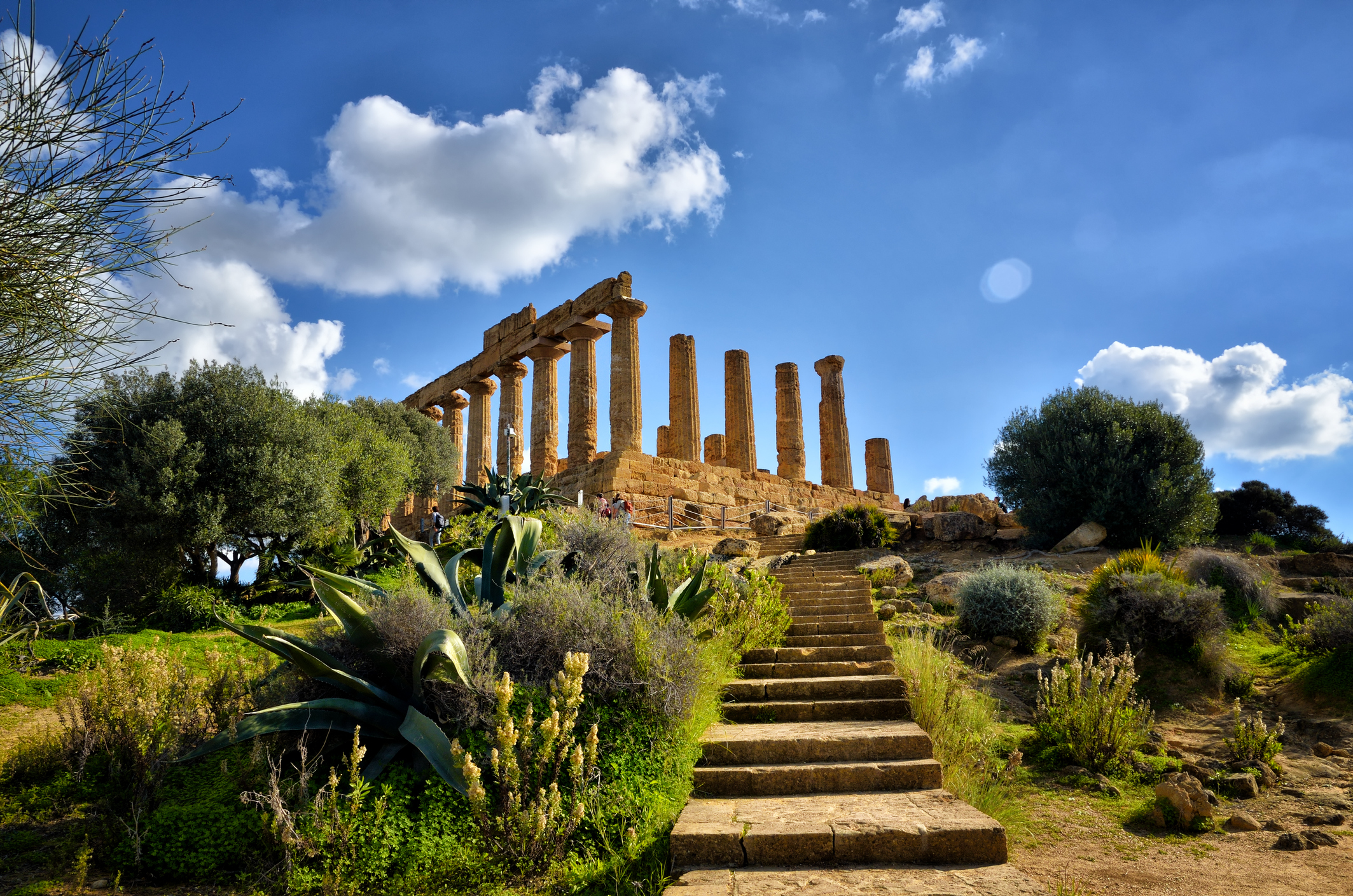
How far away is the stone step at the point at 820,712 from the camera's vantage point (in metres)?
7.03

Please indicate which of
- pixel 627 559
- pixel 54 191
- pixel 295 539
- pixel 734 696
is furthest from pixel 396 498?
pixel 54 191

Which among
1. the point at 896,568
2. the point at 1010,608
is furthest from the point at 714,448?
the point at 1010,608

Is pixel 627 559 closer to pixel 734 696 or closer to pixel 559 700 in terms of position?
pixel 734 696

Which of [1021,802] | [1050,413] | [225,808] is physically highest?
[1050,413]

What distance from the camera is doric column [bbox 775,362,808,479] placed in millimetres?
29250

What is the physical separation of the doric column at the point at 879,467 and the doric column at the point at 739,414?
7.69m

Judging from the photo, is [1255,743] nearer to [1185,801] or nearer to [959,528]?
[1185,801]

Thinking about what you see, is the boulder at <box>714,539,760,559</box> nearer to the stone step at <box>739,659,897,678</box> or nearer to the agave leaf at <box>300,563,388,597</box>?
the stone step at <box>739,659,897,678</box>

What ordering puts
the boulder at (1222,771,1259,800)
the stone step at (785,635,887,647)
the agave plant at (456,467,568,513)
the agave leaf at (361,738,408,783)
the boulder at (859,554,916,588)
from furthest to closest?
the boulder at (859,554,916,588) → the agave plant at (456,467,568,513) → the stone step at (785,635,887,647) → the boulder at (1222,771,1259,800) → the agave leaf at (361,738,408,783)

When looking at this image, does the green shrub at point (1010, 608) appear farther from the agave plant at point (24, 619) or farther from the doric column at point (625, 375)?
the doric column at point (625, 375)

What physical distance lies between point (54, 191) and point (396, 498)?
676 inches

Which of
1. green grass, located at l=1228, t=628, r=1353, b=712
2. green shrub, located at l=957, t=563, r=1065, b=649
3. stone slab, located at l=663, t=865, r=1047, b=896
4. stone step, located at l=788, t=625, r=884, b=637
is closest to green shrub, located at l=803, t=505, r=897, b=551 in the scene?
green shrub, located at l=957, t=563, r=1065, b=649

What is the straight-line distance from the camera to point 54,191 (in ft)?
14.8

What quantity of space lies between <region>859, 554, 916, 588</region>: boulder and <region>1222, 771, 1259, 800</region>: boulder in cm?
726
